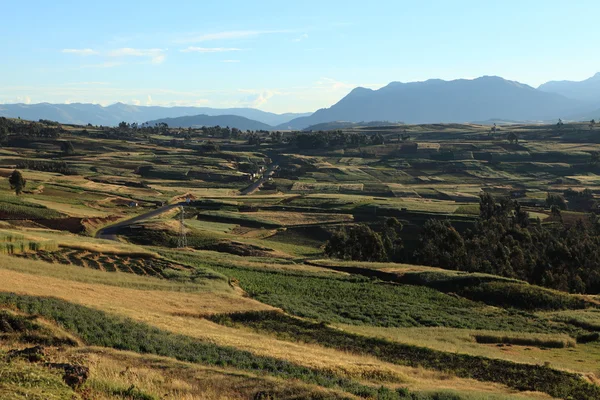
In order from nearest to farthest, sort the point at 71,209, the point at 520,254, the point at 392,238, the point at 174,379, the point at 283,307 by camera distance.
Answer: the point at 174,379
the point at 283,307
the point at 520,254
the point at 71,209
the point at 392,238

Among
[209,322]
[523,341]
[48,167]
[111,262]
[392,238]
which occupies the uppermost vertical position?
[48,167]

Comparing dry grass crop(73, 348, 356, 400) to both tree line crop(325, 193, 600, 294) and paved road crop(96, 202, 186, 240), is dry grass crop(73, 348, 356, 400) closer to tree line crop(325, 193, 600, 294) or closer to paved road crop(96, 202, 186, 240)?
tree line crop(325, 193, 600, 294)

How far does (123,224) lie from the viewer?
103125 millimetres

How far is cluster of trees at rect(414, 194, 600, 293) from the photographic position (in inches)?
3187

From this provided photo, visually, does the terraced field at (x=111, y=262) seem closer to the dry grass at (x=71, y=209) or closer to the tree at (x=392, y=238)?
the dry grass at (x=71, y=209)

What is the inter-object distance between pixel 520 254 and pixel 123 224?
242 ft

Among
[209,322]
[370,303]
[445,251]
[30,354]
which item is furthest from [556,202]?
[30,354]

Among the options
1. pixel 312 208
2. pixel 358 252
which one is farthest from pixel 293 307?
pixel 312 208

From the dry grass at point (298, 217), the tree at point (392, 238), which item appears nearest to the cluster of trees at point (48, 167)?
the dry grass at point (298, 217)

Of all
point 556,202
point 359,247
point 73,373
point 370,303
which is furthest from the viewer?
point 556,202

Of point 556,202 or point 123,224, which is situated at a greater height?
point 123,224

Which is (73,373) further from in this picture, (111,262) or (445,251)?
(445,251)

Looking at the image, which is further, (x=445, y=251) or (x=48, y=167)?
(x=48, y=167)

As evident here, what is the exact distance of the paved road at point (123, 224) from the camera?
3620 inches
